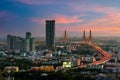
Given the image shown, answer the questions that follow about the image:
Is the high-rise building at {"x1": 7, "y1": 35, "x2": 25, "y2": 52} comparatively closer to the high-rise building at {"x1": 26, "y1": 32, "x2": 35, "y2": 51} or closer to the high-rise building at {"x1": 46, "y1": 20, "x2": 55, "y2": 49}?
the high-rise building at {"x1": 26, "y1": 32, "x2": 35, "y2": 51}

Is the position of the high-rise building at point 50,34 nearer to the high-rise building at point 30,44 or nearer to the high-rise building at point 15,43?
the high-rise building at point 30,44

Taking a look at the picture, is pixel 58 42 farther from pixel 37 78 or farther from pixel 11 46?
pixel 37 78

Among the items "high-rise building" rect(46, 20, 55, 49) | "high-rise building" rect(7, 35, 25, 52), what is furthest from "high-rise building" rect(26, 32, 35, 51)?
"high-rise building" rect(46, 20, 55, 49)

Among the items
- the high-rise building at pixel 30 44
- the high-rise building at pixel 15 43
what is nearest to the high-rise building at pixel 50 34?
the high-rise building at pixel 30 44

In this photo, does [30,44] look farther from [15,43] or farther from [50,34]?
[50,34]

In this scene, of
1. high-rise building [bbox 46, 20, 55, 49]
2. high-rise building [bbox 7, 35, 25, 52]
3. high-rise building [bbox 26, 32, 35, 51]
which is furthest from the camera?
high-rise building [bbox 46, 20, 55, 49]

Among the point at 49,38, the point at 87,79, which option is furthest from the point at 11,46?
the point at 87,79

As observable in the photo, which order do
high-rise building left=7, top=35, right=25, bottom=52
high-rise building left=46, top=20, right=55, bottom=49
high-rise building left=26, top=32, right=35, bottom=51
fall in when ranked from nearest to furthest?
high-rise building left=26, top=32, right=35, bottom=51, high-rise building left=7, top=35, right=25, bottom=52, high-rise building left=46, top=20, right=55, bottom=49

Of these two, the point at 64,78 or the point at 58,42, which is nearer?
the point at 64,78

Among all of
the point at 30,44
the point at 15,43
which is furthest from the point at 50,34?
the point at 15,43
